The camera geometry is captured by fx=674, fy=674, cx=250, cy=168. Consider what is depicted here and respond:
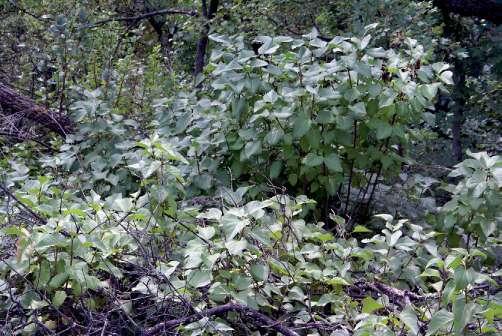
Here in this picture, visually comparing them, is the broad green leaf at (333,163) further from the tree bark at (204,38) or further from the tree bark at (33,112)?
the tree bark at (204,38)

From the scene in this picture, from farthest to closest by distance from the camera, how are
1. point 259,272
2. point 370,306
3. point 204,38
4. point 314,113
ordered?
1. point 204,38
2. point 314,113
3. point 259,272
4. point 370,306

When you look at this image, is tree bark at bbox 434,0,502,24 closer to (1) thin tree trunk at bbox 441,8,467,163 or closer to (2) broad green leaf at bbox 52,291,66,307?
(1) thin tree trunk at bbox 441,8,467,163

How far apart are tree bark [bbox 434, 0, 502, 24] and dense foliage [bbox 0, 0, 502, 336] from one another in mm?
59

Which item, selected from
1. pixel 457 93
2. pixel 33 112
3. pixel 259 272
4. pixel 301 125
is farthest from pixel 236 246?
pixel 457 93

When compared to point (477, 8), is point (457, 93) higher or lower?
lower

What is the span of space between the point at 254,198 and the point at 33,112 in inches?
75.9

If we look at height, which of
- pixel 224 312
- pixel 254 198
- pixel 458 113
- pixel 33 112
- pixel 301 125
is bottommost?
pixel 458 113

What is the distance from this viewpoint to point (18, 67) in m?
5.74

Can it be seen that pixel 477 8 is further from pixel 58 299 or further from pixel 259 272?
pixel 58 299

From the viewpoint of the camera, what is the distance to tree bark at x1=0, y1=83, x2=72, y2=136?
427 centimetres

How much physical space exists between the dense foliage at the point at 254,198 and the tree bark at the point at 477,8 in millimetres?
59

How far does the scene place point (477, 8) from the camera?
5109mm

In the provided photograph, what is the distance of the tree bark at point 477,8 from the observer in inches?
200

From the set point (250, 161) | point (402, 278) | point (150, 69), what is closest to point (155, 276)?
point (402, 278)
